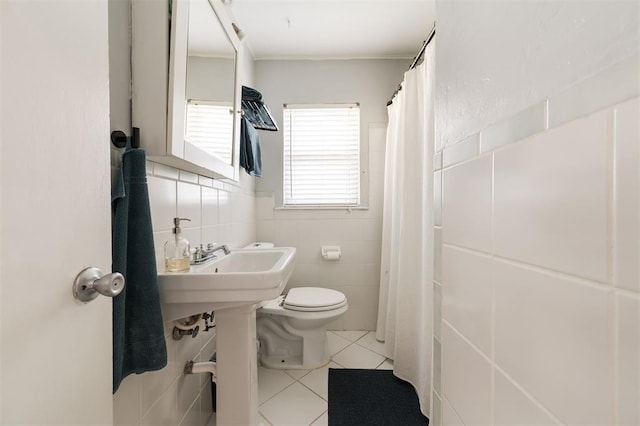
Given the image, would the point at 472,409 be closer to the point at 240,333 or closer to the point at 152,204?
the point at 240,333

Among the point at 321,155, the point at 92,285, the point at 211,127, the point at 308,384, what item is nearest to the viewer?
the point at 92,285

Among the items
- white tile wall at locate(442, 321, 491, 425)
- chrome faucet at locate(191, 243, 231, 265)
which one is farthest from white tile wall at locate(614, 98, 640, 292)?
chrome faucet at locate(191, 243, 231, 265)

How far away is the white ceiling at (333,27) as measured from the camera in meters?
1.68

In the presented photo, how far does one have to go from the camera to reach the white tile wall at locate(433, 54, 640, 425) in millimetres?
243

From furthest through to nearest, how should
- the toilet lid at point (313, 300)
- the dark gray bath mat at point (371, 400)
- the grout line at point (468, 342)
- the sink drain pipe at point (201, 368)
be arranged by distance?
the toilet lid at point (313, 300) < the dark gray bath mat at point (371, 400) < the sink drain pipe at point (201, 368) < the grout line at point (468, 342)

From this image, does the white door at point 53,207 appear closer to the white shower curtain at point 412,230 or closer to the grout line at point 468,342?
the grout line at point 468,342

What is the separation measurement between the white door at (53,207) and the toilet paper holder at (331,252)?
1704 millimetres

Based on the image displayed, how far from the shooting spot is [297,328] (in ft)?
5.50

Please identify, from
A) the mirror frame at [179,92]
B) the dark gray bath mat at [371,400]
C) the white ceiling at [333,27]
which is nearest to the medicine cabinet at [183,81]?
the mirror frame at [179,92]

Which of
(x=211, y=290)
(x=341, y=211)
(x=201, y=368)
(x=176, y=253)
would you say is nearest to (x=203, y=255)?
(x=176, y=253)

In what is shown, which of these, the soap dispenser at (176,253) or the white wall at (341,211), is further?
the white wall at (341,211)

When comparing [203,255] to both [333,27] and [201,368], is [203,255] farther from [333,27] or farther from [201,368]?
[333,27]

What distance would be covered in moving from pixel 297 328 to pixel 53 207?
1.50 metres

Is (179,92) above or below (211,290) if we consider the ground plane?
above
